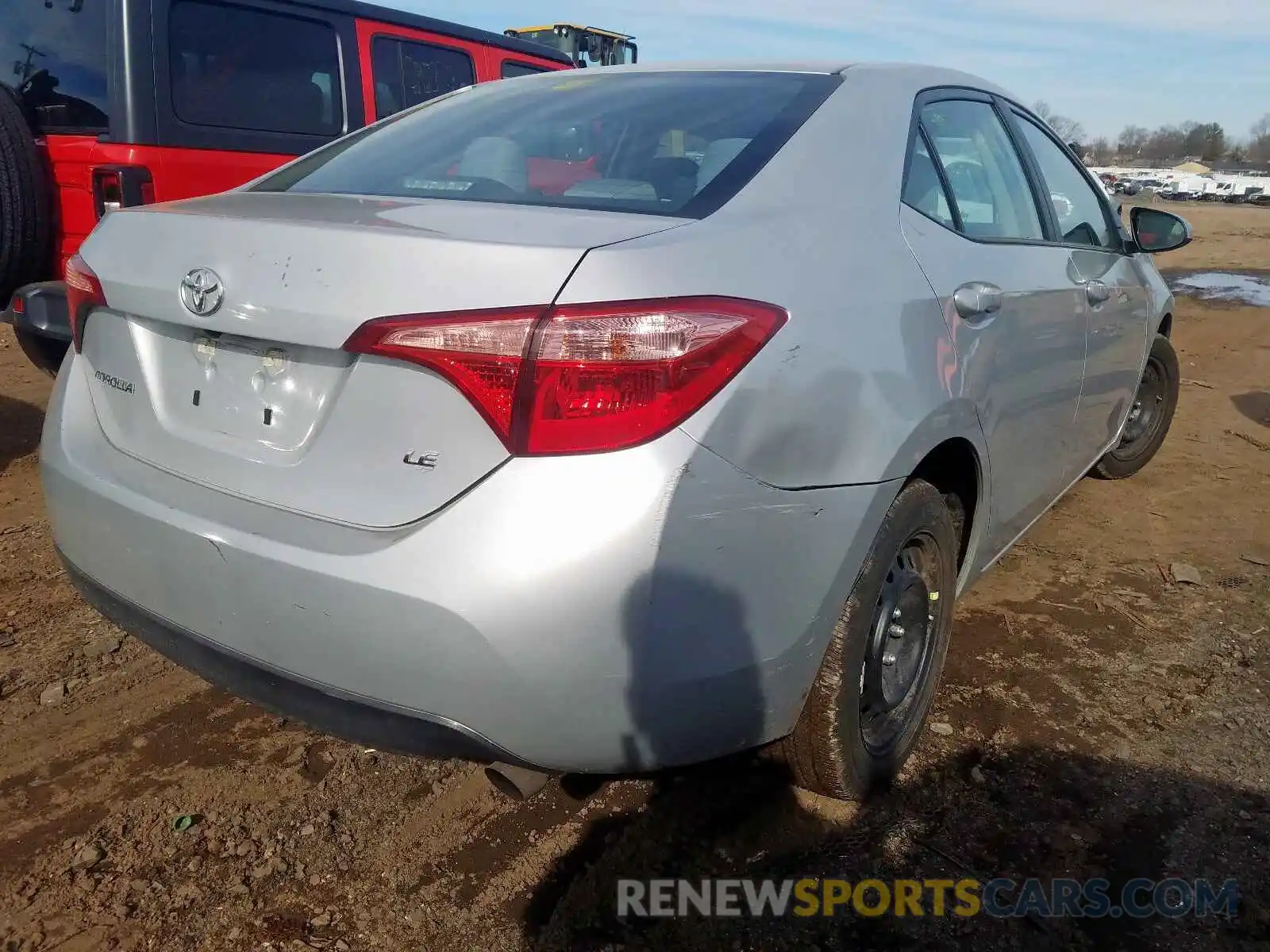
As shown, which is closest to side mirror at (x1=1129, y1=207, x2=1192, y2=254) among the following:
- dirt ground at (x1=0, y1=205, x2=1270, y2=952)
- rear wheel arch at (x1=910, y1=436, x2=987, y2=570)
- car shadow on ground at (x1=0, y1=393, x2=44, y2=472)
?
dirt ground at (x1=0, y1=205, x2=1270, y2=952)

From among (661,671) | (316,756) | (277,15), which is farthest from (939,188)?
(277,15)

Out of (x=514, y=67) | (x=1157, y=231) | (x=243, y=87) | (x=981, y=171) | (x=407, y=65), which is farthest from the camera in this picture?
(x=514, y=67)

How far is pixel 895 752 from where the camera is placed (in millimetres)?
2336

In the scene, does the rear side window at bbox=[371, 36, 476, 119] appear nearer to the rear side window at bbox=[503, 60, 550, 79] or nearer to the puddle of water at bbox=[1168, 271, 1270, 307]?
the rear side window at bbox=[503, 60, 550, 79]

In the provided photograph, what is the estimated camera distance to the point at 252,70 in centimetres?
479

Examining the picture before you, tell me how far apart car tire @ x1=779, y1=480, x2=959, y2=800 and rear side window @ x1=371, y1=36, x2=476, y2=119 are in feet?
14.0

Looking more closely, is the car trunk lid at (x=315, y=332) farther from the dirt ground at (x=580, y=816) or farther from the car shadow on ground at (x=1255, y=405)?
the car shadow on ground at (x=1255, y=405)

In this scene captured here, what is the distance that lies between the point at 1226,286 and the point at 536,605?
47.1 feet

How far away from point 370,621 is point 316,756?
40.9 inches

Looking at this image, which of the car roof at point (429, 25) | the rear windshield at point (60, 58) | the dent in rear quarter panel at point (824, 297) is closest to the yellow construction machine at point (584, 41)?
the car roof at point (429, 25)

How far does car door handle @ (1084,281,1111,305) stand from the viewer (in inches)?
120

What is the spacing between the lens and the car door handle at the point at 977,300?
2.19 m

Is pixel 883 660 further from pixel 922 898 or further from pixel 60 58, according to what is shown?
pixel 60 58

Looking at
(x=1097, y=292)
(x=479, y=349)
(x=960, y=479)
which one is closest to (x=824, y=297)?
(x=479, y=349)
